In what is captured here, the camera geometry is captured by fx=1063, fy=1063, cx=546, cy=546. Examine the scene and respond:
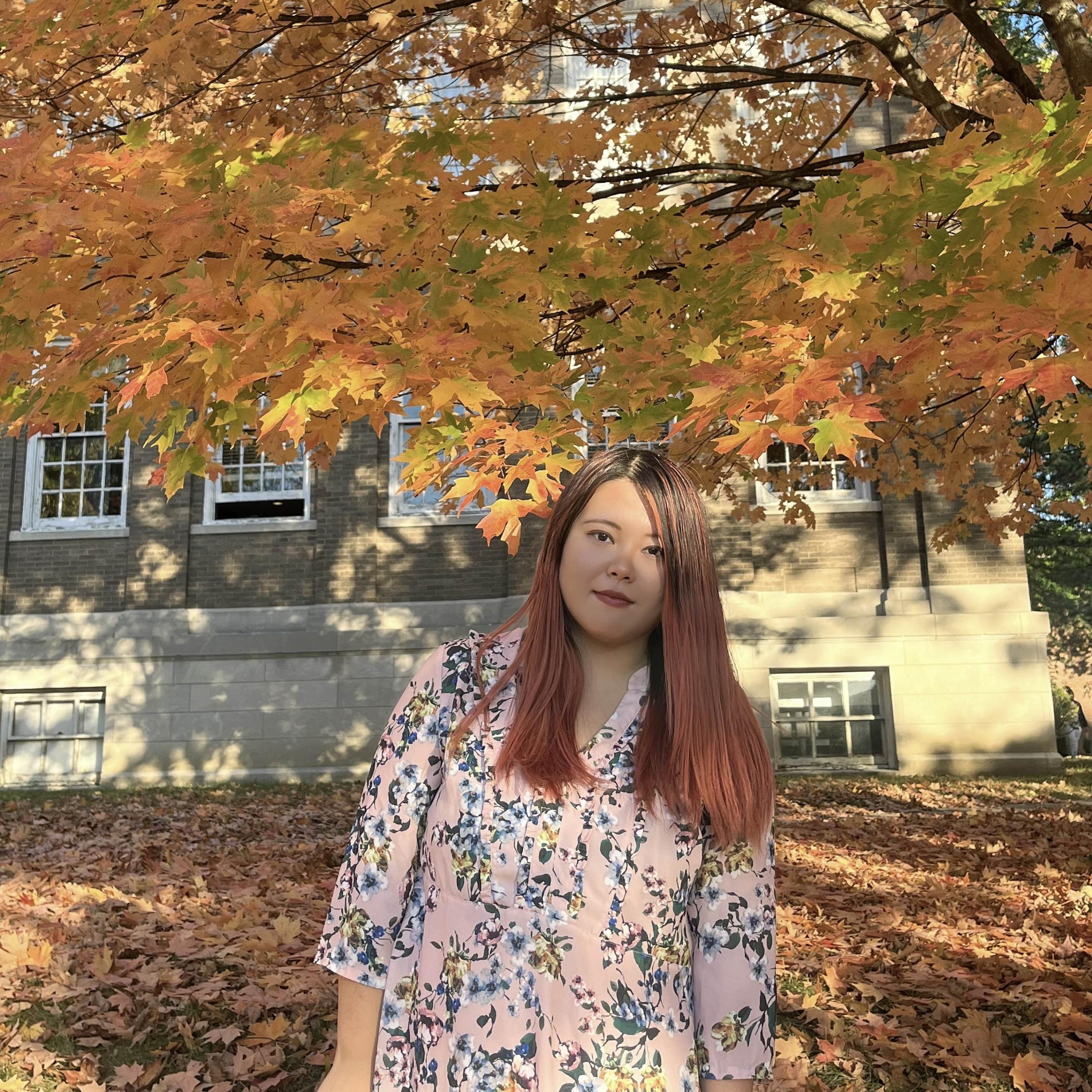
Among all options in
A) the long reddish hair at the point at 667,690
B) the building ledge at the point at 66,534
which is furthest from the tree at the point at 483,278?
the building ledge at the point at 66,534

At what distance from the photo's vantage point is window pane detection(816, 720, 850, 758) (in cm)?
1317

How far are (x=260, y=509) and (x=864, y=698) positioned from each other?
26.6 feet

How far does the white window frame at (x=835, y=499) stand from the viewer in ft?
42.8

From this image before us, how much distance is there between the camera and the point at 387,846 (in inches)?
72.7

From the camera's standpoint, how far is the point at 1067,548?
2030cm

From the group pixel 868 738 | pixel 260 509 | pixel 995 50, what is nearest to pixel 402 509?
pixel 260 509

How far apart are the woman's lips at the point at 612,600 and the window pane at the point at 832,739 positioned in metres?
11.9

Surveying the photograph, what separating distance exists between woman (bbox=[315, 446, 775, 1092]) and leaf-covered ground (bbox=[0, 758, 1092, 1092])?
2272 mm

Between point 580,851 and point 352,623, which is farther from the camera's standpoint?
point 352,623

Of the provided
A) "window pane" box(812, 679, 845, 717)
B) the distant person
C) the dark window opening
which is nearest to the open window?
the dark window opening

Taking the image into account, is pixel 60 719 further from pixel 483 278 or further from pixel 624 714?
pixel 624 714

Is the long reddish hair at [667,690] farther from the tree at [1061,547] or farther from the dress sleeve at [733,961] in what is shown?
the tree at [1061,547]

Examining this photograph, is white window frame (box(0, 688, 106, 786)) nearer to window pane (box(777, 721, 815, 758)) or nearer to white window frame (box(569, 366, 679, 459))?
white window frame (box(569, 366, 679, 459))

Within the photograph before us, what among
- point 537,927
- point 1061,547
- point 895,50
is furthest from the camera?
point 1061,547
